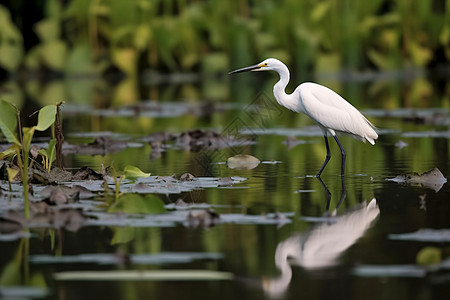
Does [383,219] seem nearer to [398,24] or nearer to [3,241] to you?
[3,241]

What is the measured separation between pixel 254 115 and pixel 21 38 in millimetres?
11207

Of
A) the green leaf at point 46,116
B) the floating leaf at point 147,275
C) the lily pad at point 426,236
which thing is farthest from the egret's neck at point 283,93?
the floating leaf at point 147,275

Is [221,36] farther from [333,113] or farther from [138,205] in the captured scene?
[138,205]

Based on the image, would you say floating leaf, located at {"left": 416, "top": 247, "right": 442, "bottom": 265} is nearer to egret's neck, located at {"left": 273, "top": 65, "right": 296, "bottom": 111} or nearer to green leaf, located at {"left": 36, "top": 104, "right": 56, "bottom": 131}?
green leaf, located at {"left": 36, "top": 104, "right": 56, "bottom": 131}

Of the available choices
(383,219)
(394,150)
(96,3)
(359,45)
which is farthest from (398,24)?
(383,219)

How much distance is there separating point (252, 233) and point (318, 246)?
498 millimetres

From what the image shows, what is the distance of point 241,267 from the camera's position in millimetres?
4617

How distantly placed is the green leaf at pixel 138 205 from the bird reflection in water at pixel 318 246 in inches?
36.9

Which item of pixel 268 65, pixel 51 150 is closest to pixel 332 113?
pixel 268 65

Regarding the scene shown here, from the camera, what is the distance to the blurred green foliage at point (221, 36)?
77.3 feet

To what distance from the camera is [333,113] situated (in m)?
8.12

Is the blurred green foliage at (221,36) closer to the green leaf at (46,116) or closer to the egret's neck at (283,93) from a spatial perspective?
the egret's neck at (283,93)

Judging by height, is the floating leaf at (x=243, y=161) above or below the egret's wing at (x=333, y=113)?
below

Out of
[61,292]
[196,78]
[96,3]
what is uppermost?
[96,3]
